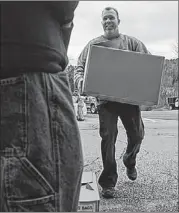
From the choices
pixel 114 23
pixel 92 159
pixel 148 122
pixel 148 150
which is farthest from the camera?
pixel 148 122

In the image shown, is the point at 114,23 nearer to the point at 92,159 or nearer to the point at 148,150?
the point at 92,159

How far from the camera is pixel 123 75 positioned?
2.37 metres

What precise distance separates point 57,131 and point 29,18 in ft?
0.66

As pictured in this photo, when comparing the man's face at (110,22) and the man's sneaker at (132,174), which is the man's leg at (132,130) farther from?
the man's face at (110,22)

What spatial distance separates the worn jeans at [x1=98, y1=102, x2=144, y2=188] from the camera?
2756 millimetres

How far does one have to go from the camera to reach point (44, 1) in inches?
28.9

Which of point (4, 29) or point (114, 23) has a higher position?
point (114, 23)

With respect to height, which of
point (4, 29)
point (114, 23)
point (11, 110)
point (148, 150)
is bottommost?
point (148, 150)

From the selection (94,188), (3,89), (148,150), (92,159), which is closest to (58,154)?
(3,89)

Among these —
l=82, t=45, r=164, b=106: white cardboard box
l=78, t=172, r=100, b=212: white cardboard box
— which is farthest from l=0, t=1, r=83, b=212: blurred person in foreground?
l=82, t=45, r=164, b=106: white cardboard box

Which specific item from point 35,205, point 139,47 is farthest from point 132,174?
point 35,205

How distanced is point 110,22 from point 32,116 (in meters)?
2.04

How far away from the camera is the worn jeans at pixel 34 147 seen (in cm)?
70

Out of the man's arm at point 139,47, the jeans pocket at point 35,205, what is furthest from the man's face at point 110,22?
the jeans pocket at point 35,205
